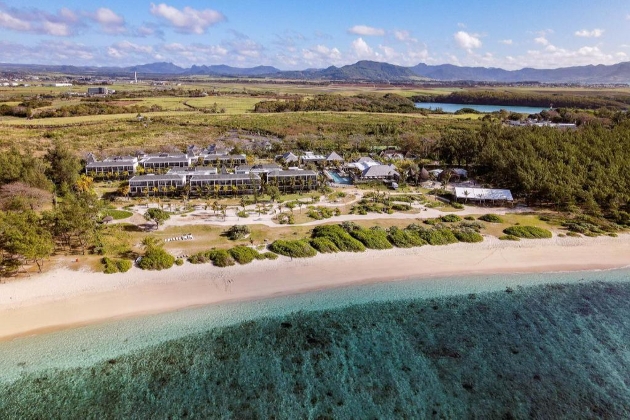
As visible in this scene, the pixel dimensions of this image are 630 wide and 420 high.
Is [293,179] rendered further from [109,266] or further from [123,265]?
[109,266]

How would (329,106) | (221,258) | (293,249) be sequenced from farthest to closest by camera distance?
1. (329,106)
2. (293,249)
3. (221,258)

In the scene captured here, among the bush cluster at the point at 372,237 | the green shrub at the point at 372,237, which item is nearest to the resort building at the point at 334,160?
the bush cluster at the point at 372,237

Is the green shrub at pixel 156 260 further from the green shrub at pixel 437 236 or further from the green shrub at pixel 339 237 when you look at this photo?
the green shrub at pixel 437 236

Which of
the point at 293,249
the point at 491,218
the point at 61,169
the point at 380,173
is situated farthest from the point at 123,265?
the point at 380,173

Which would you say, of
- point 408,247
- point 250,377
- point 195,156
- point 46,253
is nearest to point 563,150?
point 408,247

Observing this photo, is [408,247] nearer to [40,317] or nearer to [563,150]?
[40,317]

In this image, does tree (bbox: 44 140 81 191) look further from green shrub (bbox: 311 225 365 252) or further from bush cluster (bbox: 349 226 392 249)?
bush cluster (bbox: 349 226 392 249)
